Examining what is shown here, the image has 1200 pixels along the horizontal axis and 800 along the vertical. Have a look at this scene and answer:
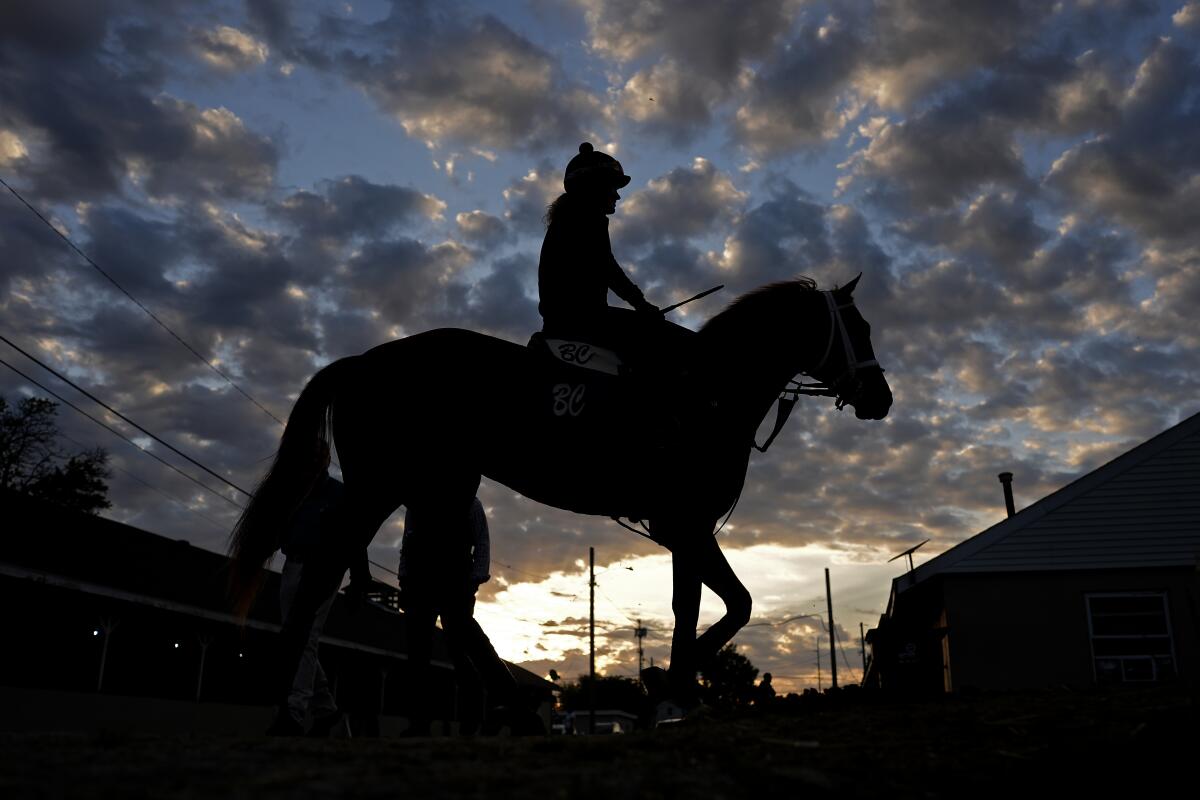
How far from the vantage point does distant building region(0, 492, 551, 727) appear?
17.6 metres

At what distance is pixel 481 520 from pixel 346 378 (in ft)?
9.14

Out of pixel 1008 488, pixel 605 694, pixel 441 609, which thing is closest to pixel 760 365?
pixel 441 609

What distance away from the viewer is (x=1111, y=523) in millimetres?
19219

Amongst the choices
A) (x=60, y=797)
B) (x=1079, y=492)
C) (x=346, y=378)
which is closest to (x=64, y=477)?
(x=1079, y=492)

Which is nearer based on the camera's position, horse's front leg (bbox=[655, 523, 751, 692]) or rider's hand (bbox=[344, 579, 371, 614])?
horse's front leg (bbox=[655, 523, 751, 692])

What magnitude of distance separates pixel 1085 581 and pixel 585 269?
52.3 feet

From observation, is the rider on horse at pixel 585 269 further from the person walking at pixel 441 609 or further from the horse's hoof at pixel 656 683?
the horse's hoof at pixel 656 683

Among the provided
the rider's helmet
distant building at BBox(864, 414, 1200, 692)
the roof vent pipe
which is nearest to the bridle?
the rider's helmet

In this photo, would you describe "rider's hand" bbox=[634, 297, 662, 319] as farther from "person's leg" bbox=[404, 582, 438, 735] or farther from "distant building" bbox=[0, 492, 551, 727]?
"distant building" bbox=[0, 492, 551, 727]

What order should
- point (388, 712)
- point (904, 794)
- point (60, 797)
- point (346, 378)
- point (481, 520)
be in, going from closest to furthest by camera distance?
point (60, 797), point (904, 794), point (346, 378), point (481, 520), point (388, 712)

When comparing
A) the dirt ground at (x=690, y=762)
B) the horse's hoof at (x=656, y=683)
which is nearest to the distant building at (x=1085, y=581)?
the horse's hoof at (x=656, y=683)

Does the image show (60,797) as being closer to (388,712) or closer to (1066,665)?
(1066,665)

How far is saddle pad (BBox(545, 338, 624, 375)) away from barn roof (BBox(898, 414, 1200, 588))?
14.6 meters

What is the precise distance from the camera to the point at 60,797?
8.92 ft
